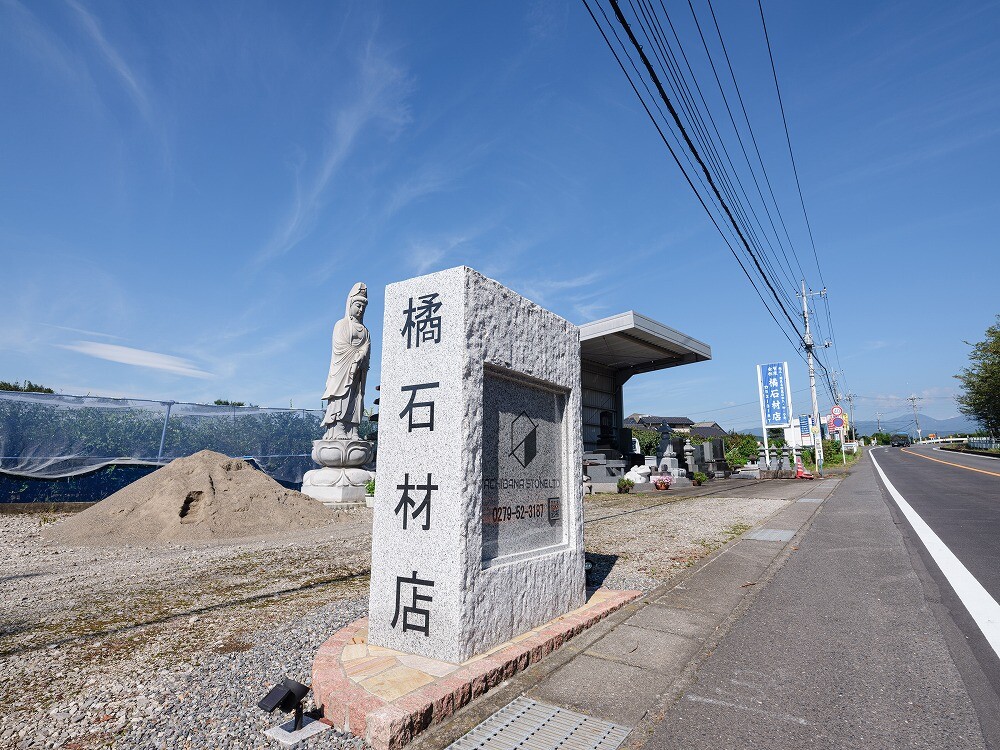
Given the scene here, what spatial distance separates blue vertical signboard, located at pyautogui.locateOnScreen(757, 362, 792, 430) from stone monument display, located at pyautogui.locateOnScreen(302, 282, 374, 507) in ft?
55.7

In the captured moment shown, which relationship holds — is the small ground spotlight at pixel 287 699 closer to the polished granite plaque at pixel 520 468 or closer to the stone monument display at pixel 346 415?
the polished granite plaque at pixel 520 468

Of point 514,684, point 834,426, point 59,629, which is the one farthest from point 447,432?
point 834,426

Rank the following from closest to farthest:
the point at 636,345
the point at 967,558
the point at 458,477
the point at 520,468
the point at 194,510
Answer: the point at 458,477
the point at 520,468
the point at 967,558
the point at 194,510
the point at 636,345

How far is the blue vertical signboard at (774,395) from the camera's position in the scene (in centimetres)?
2189

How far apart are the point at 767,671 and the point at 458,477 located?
2.30 m

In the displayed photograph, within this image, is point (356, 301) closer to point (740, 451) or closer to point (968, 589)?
point (968, 589)

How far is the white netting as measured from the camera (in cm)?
1203

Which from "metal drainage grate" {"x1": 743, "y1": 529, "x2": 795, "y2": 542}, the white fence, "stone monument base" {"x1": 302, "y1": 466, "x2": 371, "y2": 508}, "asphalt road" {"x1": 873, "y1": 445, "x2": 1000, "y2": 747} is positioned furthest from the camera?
the white fence

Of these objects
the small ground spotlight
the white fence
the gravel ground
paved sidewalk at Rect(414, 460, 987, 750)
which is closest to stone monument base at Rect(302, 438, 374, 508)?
the gravel ground

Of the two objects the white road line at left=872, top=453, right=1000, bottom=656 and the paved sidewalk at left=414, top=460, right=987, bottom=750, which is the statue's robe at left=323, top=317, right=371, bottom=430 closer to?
the paved sidewalk at left=414, top=460, right=987, bottom=750

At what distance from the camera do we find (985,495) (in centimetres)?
1318

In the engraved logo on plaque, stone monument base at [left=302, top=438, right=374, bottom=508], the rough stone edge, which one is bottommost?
the rough stone edge

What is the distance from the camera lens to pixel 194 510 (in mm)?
9484

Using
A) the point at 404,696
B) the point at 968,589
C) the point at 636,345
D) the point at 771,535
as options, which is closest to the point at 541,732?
the point at 404,696
